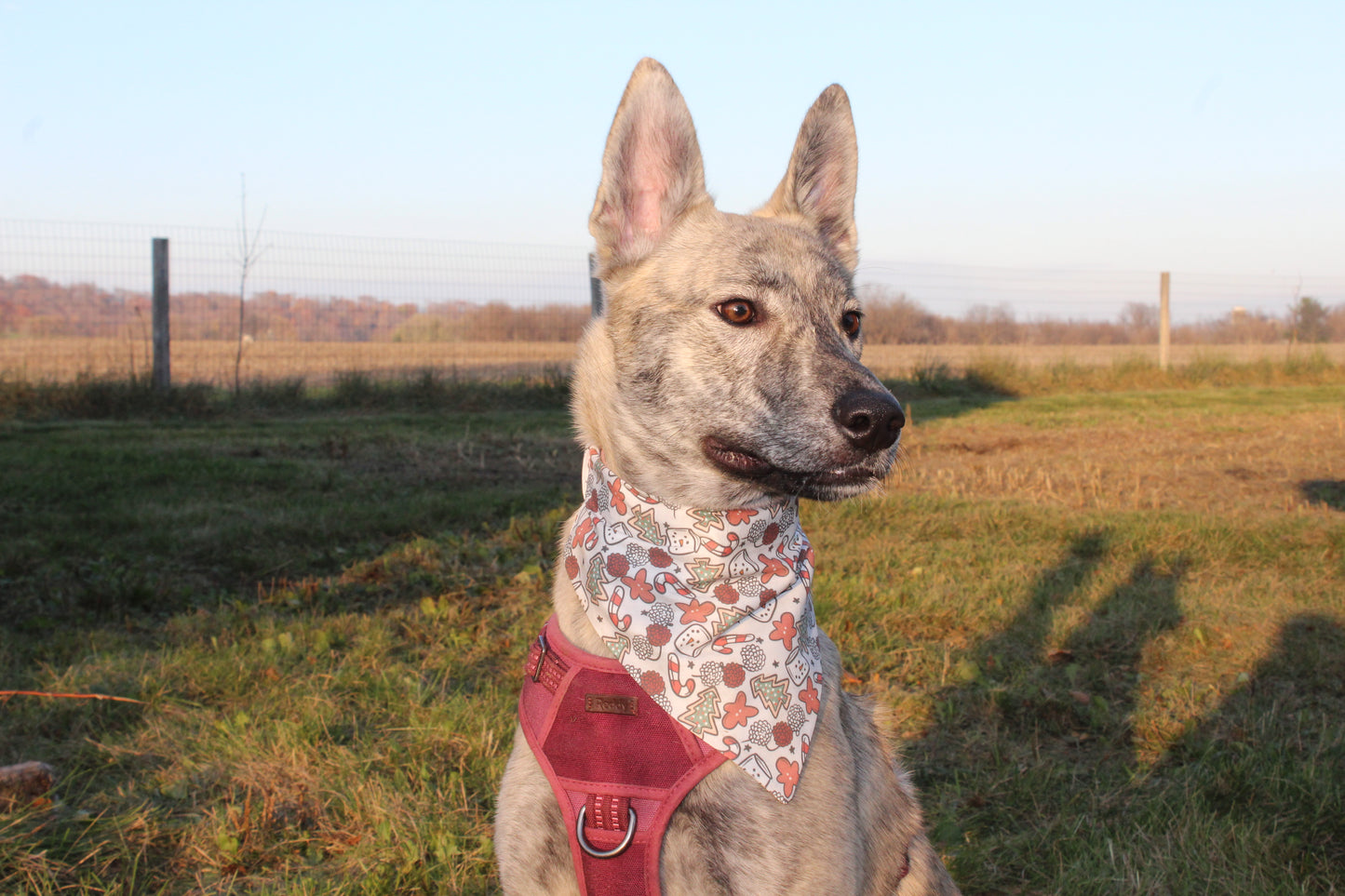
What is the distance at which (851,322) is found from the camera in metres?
2.79

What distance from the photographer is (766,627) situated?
7.71 feet

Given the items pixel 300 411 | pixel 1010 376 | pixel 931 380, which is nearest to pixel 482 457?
pixel 300 411

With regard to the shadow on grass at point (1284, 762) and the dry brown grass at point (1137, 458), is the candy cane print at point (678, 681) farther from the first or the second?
the dry brown grass at point (1137, 458)

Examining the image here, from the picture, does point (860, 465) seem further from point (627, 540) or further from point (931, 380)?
point (931, 380)

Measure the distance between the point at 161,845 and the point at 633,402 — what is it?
82.9 inches

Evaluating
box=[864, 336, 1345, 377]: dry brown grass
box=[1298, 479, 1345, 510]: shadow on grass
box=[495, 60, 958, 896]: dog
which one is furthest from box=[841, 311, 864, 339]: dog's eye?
box=[864, 336, 1345, 377]: dry brown grass

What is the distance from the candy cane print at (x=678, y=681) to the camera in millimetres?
2201

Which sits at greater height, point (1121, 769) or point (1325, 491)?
point (1325, 491)

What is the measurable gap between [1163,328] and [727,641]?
20354mm

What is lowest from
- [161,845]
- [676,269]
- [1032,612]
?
[161,845]

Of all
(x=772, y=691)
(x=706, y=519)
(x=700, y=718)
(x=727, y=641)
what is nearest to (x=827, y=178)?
(x=706, y=519)

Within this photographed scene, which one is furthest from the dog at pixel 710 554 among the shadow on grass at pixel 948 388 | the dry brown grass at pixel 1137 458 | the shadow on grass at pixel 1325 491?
the shadow on grass at pixel 948 388

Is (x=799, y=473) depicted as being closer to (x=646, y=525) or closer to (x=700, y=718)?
(x=646, y=525)

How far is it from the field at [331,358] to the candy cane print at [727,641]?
11.3 m
